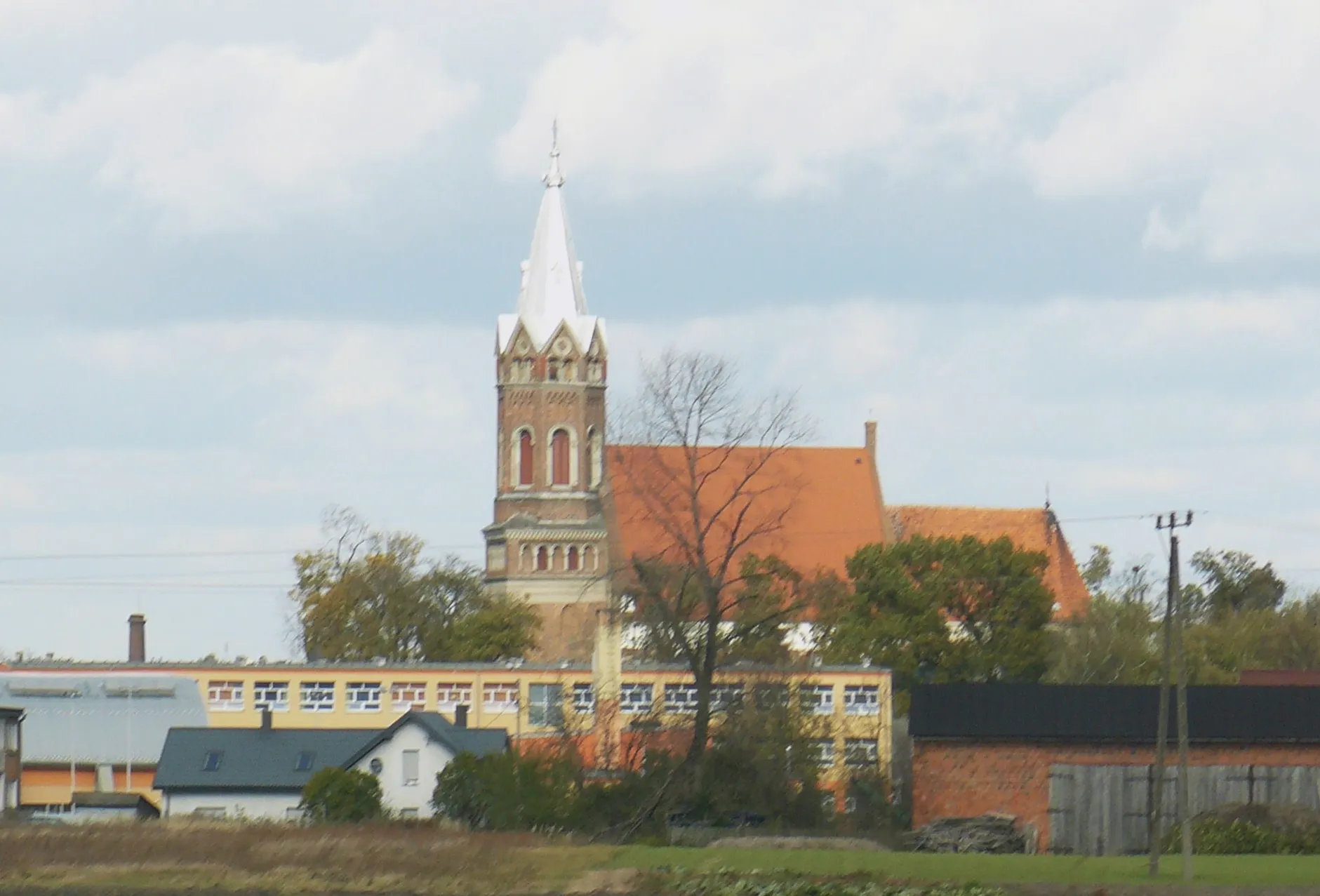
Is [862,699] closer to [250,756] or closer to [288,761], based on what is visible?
[288,761]

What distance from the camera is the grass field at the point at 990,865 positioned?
129 feet

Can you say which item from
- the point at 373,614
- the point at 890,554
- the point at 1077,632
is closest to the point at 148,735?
the point at 373,614

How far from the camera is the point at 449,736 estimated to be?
67.9 metres

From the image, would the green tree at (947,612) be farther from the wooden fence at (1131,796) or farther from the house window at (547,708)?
the wooden fence at (1131,796)

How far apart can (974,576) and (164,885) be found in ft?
197

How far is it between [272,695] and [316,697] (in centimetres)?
154

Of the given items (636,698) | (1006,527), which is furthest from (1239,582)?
(636,698)

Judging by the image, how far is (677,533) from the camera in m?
58.6

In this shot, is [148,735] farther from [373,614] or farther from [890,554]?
[890,554]

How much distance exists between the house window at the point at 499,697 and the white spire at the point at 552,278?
4222 cm

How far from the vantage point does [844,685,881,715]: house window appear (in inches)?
3223

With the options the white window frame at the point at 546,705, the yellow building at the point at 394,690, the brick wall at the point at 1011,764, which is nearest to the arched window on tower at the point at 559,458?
the yellow building at the point at 394,690

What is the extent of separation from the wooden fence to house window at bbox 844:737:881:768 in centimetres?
776

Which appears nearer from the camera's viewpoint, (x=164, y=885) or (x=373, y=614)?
(x=164, y=885)
